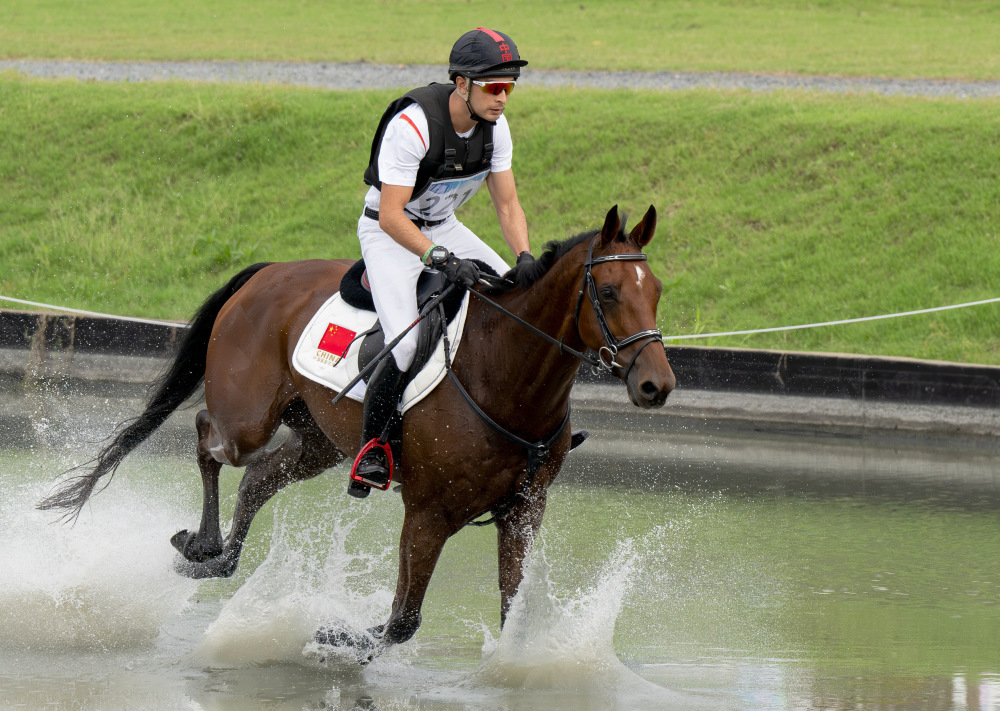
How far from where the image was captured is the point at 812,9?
29750 millimetres

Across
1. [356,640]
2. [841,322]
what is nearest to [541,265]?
[356,640]

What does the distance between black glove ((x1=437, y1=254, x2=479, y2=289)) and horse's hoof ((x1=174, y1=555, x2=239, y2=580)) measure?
2263 millimetres

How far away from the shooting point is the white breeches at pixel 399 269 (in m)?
5.62

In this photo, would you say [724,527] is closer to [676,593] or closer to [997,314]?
[676,593]

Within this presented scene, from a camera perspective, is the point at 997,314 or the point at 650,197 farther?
the point at 650,197

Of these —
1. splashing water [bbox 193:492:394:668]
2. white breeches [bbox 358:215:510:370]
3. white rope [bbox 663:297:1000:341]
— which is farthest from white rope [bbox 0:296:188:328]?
white breeches [bbox 358:215:510:370]

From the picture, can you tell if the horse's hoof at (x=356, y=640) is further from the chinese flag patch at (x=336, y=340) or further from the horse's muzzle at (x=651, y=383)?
the horse's muzzle at (x=651, y=383)

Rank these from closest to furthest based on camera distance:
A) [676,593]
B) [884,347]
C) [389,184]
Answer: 1. [389,184]
2. [676,593]
3. [884,347]

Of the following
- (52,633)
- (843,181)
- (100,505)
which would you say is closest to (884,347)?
(843,181)

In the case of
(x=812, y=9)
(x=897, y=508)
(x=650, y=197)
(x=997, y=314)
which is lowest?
(x=897, y=508)

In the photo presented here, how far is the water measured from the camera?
552 cm

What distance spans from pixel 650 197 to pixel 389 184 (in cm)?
967

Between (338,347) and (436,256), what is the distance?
897 millimetres

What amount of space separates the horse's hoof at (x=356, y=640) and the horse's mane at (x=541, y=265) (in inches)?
64.2
